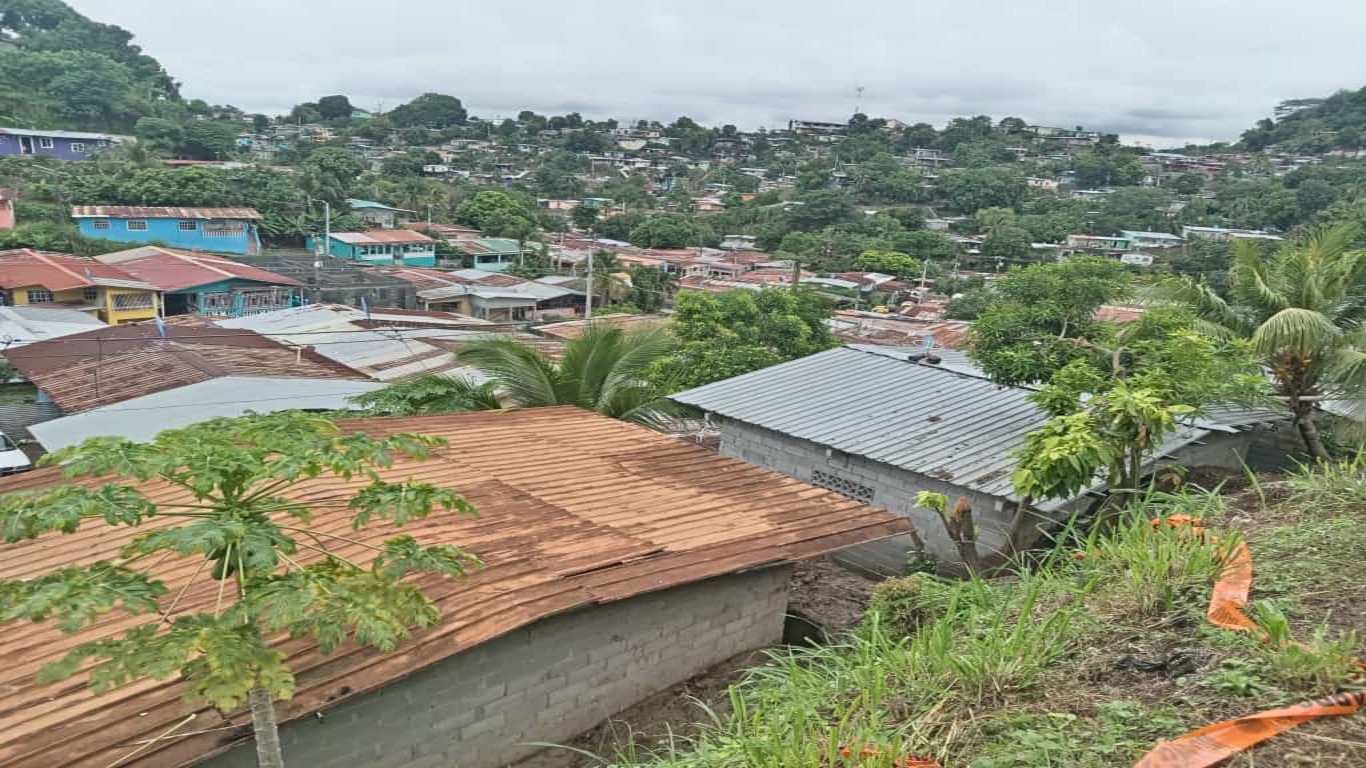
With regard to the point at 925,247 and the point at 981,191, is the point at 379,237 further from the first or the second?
the point at 981,191

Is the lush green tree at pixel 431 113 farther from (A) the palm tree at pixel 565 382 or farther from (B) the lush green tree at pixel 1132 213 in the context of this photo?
(A) the palm tree at pixel 565 382

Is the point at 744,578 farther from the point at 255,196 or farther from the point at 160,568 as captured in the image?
the point at 255,196

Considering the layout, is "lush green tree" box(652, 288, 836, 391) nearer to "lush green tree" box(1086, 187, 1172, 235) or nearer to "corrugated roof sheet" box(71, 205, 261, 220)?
"corrugated roof sheet" box(71, 205, 261, 220)

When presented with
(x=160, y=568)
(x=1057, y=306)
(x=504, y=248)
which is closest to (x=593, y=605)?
(x=160, y=568)

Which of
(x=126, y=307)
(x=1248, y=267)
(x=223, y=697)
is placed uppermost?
(x=1248, y=267)

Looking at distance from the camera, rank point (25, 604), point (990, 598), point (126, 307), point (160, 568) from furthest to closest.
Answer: point (126, 307) → point (160, 568) → point (990, 598) → point (25, 604)

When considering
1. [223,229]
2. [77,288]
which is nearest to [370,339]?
[77,288]
